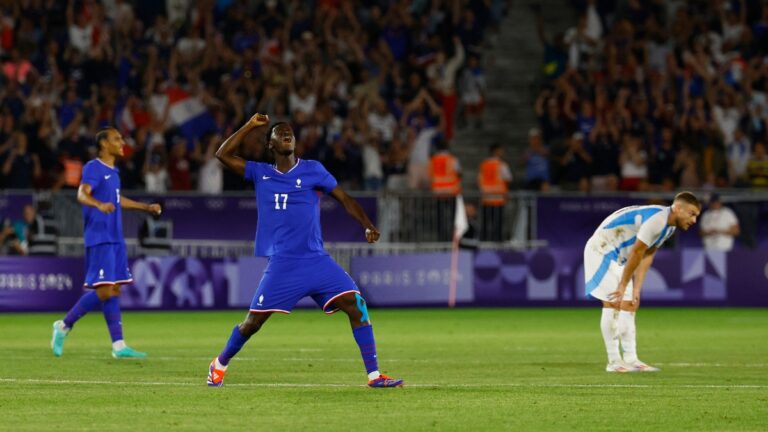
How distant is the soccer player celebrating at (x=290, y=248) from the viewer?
547 inches

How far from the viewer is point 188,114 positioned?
3325cm

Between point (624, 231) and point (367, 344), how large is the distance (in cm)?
399

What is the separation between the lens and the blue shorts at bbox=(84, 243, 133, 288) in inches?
712

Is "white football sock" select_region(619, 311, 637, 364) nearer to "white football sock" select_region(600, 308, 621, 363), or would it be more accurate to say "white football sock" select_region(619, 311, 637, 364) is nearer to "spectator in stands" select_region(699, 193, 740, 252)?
"white football sock" select_region(600, 308, 621, 363)

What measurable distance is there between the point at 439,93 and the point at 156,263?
8.70m

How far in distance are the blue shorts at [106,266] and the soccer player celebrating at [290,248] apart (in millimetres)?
4335

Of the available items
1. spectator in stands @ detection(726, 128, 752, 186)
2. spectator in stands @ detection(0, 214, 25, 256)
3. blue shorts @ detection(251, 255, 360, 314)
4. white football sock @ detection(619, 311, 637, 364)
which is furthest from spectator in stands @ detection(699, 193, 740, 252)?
blue shorts @ detection(251, 255, 360, 314)

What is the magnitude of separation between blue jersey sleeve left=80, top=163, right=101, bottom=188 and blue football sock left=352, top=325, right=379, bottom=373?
522 cm

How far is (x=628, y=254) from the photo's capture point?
661 inches

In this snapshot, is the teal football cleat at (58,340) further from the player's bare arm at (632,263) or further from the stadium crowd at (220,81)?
the stadium crowd at (220,81)

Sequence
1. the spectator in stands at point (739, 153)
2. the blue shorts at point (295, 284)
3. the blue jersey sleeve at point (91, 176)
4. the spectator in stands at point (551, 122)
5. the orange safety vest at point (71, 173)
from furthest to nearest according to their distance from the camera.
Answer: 1. the spectator in stands at point (551, 122)
2. the spectator in stands at point (739, 153)
3. the orange safety vest at point (71, 173)
4. the blue jersey sleeve at point (91, 176)
5. the blue shorts at point (295, 284)

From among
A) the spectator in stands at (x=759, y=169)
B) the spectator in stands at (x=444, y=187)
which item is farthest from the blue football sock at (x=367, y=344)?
the spectator in stands at (x=759, y=169)

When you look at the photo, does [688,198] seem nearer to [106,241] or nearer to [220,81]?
[106,241]

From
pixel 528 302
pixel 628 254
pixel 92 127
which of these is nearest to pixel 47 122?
pixel 92 127
